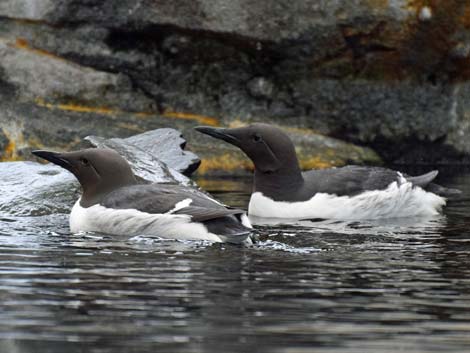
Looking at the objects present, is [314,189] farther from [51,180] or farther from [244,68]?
[244,68]

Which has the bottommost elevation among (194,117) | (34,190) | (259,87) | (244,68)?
(34,190)

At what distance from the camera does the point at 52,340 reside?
5035mm

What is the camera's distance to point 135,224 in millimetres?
8484

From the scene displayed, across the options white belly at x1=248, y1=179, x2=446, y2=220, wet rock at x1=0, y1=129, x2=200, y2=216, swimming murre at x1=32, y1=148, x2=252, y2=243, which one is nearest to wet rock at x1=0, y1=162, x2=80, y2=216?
wet rock at x1=0, y1=129, x2=200, y2=216

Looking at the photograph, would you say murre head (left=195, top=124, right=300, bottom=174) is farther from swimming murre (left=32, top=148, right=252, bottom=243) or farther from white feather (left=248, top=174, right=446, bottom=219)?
swimming murre (left=32, top=148, right=252, bottom=243)

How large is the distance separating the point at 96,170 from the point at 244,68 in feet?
19.5

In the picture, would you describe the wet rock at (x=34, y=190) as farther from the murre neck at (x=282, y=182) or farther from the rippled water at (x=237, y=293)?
the murre neck at (x=282, y=182)

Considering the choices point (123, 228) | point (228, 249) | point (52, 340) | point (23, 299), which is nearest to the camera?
point (52, 340)

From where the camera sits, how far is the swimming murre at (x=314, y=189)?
34.5 ft

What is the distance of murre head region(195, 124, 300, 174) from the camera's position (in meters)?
10.8

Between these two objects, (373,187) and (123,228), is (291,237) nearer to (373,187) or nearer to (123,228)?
(123,228)

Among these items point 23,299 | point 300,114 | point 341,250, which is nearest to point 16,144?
point 300,114

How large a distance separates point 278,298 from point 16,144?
8196 millimetres

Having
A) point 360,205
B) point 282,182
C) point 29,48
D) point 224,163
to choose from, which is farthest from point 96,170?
point 29,48
